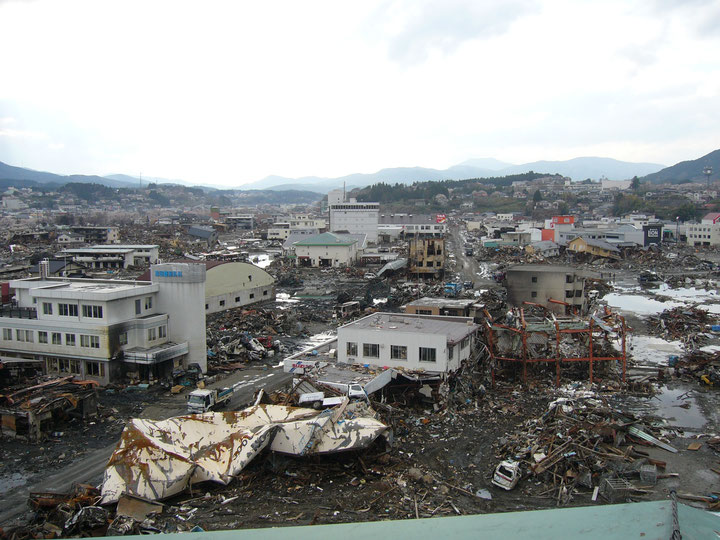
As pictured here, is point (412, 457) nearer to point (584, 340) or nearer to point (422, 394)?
point (422, 394)

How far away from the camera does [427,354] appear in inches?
613

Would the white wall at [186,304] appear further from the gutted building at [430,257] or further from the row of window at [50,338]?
the gutted building at [430,257]

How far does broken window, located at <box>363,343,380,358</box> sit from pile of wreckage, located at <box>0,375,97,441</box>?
7.60 m

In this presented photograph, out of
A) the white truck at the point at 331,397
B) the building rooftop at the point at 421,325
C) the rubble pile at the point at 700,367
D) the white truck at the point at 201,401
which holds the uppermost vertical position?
the building rooftop at the point at 421,325

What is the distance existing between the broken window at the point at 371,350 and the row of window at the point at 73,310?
8432mm

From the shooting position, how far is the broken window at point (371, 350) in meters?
16.1

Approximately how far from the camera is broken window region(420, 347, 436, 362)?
1549 centimetres

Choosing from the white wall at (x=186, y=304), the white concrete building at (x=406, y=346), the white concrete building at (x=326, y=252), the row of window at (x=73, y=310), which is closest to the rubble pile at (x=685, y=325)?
the white concrete building at (x=406, y=346)

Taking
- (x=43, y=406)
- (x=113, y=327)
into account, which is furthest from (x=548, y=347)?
(x=43, y=406)

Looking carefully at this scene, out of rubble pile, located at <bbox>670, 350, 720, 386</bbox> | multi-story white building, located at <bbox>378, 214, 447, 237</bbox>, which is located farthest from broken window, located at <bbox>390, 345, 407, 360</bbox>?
multi-story white building, located at <bbox>378, 214, 447, 237</bbox>

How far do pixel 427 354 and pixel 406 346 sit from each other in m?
0.66

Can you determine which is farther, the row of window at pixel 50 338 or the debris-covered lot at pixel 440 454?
the row of window at pixel 50 338

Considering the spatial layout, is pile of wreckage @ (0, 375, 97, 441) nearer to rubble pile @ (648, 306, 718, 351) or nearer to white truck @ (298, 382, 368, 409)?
white truck @ (298, 382, 368, 409)

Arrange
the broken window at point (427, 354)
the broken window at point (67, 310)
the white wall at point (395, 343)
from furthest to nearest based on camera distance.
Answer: the broken window at point (67, 310), the broken window at point (427, 354), the white wall at point (395, 343)
